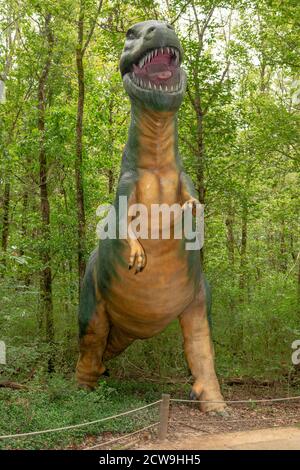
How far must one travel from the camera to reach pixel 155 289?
564cm

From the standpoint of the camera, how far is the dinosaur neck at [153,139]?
5.48 m

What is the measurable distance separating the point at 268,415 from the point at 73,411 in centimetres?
257

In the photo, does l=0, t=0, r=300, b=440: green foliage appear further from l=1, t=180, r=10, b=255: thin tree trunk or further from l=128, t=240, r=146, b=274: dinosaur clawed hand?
l=128, t=240, r=146, b=274: dinosaur clawed hand

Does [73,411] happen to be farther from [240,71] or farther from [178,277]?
[240,71]

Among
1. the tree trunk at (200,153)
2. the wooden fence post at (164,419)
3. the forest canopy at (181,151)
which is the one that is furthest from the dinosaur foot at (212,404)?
the tree trunk at (200,153)

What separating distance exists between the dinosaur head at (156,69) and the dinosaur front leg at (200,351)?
93.6 inches

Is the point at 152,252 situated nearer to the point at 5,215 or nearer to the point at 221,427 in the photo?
the point at 221,427

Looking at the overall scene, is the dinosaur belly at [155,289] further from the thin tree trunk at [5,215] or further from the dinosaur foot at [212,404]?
the thin tree trunk at [5,215]

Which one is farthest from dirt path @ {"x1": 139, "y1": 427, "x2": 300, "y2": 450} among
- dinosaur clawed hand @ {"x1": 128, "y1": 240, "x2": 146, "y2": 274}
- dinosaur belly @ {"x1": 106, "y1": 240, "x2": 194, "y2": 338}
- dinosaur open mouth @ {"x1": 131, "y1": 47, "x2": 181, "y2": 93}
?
dinosaur open mouth @ {"x1": 131, "y1": 47, "x2": 181, "y2": 93}

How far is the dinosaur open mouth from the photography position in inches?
206

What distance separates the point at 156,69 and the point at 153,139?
2.27 feet

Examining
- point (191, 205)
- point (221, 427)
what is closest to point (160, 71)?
point (191, 205)
